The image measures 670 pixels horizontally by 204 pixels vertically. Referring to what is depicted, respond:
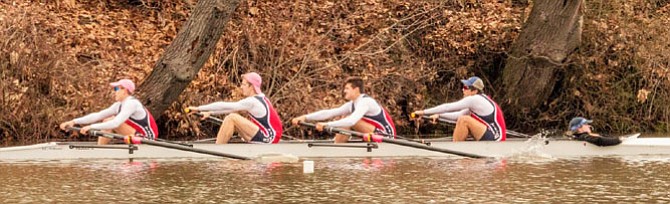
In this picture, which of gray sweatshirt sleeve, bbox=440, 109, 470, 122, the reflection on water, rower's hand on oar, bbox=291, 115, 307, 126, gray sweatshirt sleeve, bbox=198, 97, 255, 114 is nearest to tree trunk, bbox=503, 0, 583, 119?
gray sweatshirt sleeve, bbox=440, 109, 470, 122

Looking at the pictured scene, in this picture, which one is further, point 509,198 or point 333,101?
point 333,101

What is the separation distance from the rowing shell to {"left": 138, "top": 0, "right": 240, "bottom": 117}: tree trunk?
14.7ft

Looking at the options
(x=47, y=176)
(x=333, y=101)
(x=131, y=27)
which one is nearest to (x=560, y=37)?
(x=333, y=101)

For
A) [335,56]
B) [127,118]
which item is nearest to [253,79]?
[127,118]

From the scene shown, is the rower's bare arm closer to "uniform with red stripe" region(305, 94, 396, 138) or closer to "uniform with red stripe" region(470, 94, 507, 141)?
"uniform with red stripe" region(305, 94, 396, 138)

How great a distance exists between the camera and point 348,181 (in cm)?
1655

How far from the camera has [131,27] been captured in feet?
89.7

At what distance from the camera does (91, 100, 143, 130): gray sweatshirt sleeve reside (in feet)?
63.8

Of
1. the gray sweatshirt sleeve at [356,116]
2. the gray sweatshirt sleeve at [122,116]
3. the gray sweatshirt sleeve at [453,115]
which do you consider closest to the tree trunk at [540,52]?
the gray sweatshirt sleeve at [453,115]

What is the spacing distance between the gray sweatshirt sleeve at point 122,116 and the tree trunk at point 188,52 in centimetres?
453

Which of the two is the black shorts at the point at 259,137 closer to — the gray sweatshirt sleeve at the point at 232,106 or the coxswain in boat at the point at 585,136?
the gray sweatshirt sleeve at the point at 232,106

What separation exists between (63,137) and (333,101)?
16.4ft

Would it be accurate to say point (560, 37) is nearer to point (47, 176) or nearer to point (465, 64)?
point (465, 64)

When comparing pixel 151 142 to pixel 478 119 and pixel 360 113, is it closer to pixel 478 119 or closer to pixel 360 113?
pixel 360 113
